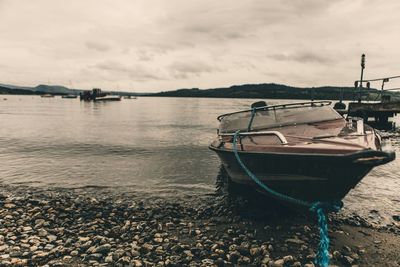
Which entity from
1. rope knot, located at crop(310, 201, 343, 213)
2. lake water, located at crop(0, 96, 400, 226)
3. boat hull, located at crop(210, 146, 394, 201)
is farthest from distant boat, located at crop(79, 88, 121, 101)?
rope knot, located at crop(310, 201, 343, 213)

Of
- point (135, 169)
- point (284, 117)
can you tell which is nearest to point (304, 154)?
point (284, 117)

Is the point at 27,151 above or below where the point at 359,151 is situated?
below

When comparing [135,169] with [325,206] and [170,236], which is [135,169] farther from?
[325,206]

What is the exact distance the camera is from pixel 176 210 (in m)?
9.54

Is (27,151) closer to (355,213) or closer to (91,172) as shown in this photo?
(91,172)

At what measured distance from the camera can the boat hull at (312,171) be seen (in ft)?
20.4

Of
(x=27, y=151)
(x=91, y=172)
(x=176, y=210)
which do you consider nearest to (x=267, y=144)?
(x=176, y=210)

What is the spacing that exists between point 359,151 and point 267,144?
7.55ft

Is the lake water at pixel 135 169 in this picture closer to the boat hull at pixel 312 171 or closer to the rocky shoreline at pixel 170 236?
the rocky shoreline at pixel 170 236

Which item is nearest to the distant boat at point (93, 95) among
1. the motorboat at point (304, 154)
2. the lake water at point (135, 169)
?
the lake water at point (135, 169)

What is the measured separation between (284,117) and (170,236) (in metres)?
5.32

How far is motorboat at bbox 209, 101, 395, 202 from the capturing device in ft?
21.2

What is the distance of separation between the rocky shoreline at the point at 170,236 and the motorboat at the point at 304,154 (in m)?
1.18

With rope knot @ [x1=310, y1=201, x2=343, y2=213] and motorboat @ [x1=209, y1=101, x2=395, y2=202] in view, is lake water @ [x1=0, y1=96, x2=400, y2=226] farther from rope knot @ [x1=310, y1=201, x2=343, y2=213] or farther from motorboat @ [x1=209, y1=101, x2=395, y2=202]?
motorboat @ [x1=209, y1=101, x2=395, y2=202]
